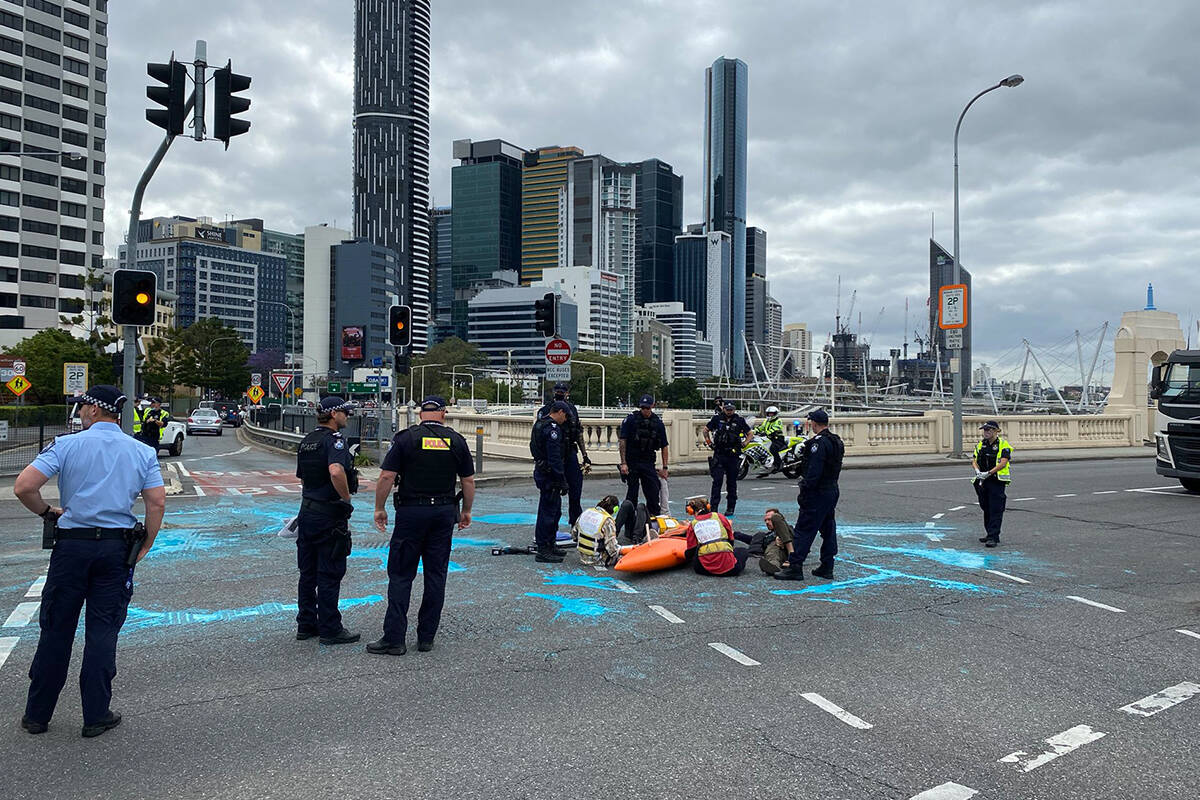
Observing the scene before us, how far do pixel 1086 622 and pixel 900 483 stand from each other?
12986mm

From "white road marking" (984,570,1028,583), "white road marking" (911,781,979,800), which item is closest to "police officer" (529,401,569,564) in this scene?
"white road marking" (984,570,1028,583)

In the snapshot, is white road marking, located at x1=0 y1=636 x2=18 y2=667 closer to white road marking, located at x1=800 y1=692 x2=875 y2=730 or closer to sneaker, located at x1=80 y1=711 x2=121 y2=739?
sneaker, located at x1=80 y1=711 x2=121 y2=739

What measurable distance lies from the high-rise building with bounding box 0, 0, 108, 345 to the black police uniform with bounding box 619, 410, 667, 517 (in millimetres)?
83767

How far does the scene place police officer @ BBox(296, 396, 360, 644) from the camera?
22.2 ft

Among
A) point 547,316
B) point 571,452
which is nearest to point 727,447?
point 571,452

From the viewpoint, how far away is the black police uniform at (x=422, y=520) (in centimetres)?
661

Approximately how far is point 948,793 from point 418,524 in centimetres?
398

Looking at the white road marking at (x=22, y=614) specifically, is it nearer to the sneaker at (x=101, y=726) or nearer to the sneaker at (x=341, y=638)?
the sneaker at (x=341, y=638)

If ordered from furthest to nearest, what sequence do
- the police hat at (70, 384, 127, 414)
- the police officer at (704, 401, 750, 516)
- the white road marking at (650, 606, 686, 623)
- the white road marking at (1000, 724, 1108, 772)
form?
1. the police officer at (704, 401, 750, 516)
2. the white road marking at (650, 606, 686, 623)
3. the police hat at (70, 384, 127, 414)
4. the white road marking at (1000, 724, 1108, 772)

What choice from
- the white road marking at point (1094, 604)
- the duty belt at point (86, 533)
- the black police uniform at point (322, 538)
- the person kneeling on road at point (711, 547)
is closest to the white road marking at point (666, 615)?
the person kneeling on road at point (711, 547)

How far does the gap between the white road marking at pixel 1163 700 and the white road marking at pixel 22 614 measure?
8.26 metres

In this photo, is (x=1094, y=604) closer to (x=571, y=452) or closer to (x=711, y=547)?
(x=711, y=547)

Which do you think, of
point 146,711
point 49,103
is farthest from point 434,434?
point 49,103

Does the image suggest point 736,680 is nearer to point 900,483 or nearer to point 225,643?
point 225,643
